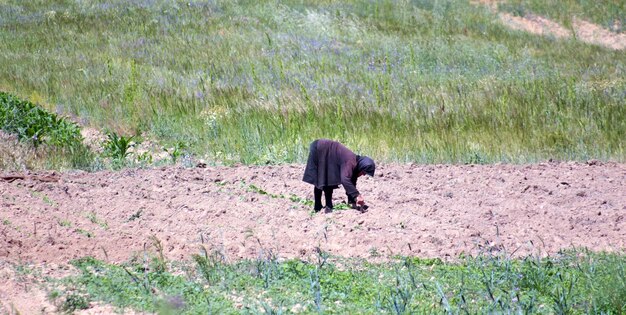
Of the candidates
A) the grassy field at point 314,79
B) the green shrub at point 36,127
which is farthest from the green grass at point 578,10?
the green shrub at point 36,127

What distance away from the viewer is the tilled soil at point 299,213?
23.4ft

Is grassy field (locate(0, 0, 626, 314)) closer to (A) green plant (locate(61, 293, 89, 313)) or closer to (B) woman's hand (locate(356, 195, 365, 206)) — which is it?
(A) green plant (locate(61, 293, 89, 313))

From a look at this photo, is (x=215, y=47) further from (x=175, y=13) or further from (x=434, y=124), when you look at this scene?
(x=434, y=124)

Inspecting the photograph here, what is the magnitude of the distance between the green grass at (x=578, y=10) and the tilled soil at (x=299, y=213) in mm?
20621

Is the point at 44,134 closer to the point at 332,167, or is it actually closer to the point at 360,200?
the point at 332,167

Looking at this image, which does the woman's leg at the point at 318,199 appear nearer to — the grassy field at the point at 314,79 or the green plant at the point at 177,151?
the grassy field at the point at 314,79

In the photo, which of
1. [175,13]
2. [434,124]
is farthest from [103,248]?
[175,13]

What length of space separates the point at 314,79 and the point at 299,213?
28.4 ft

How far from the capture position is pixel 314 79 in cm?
1658

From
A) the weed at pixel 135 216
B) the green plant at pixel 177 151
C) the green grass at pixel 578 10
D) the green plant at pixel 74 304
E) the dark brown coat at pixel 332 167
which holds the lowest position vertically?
the green plant at pixel 177 151

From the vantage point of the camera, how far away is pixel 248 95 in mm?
15000

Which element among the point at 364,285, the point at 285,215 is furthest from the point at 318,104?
the point at 364,285

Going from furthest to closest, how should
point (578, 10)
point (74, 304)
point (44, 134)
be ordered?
1. point (578, 10)
2. point (44, 134)
3. point (74, 304)

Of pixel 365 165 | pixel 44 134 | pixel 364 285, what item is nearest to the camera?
pixel 364 285
